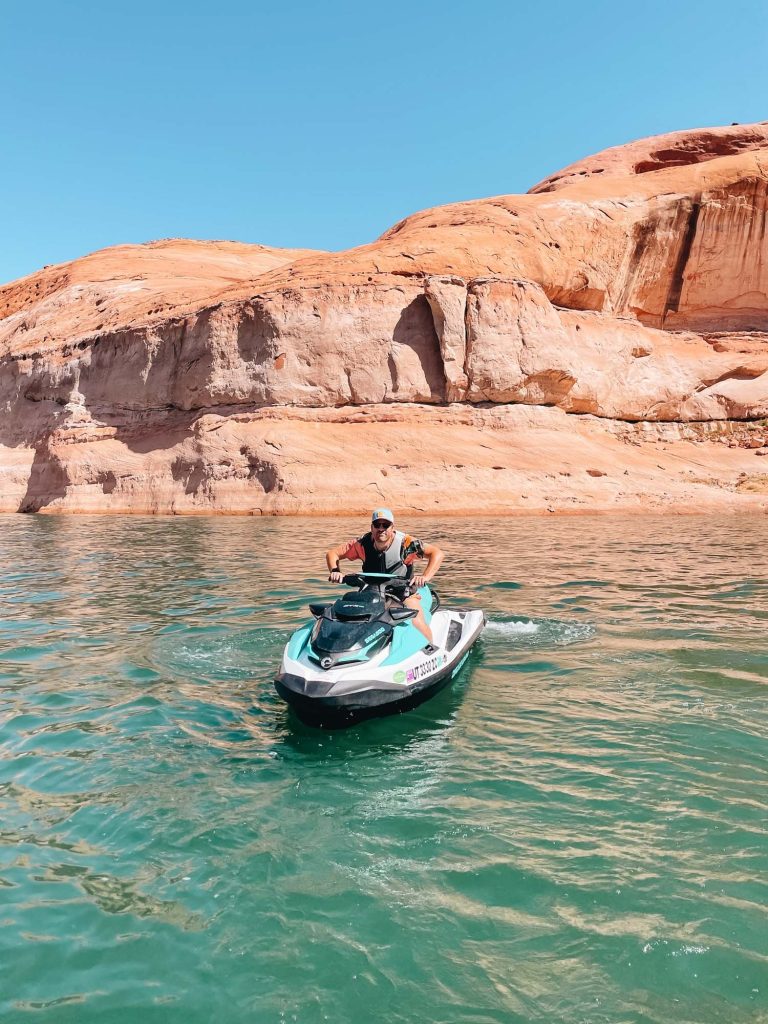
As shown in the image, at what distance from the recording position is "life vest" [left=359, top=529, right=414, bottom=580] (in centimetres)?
747

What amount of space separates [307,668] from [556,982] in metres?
3.00

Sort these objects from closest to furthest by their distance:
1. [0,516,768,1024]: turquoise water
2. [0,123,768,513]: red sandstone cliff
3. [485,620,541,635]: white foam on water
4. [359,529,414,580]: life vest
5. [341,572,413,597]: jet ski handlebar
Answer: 1. [0,516,768,1024]: turquoise water
2. [341,572,413,597]: jet ski handlebar
3. [359,529,414,580]: life vest
4. [485,620,541,635]: white foam on water
5. [0,123,768,513]: red sandstone cliff

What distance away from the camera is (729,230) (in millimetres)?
38219

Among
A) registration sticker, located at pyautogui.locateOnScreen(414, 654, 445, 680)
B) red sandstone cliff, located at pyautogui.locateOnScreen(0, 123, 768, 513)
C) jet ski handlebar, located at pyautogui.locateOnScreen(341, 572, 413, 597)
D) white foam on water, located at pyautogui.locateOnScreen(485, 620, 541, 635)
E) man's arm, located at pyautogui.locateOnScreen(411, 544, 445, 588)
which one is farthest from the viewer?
red sandstone cliff, located at pyautogui.locateOnScreen(0, 123, 768, 513)

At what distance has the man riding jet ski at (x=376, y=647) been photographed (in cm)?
543

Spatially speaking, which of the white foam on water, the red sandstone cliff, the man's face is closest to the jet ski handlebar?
the man's face

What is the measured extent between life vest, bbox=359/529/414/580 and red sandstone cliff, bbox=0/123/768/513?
19.6m

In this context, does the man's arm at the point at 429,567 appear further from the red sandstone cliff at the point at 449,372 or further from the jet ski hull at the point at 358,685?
the red sandstone cliff at the point at 449,372

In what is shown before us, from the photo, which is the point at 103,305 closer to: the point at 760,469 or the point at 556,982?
the point at 760,469

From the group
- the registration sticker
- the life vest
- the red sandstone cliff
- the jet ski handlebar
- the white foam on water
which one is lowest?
the white foam on water

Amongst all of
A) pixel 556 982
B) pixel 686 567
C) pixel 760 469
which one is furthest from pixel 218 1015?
pixel 760 469

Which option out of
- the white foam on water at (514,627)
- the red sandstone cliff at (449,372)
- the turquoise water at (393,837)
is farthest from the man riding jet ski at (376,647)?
the red sandstone cliff at (449,372)

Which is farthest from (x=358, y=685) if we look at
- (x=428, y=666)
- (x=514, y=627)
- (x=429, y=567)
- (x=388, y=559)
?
(x=514, y=627)

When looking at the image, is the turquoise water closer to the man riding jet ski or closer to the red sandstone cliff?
the man riding jet ski
